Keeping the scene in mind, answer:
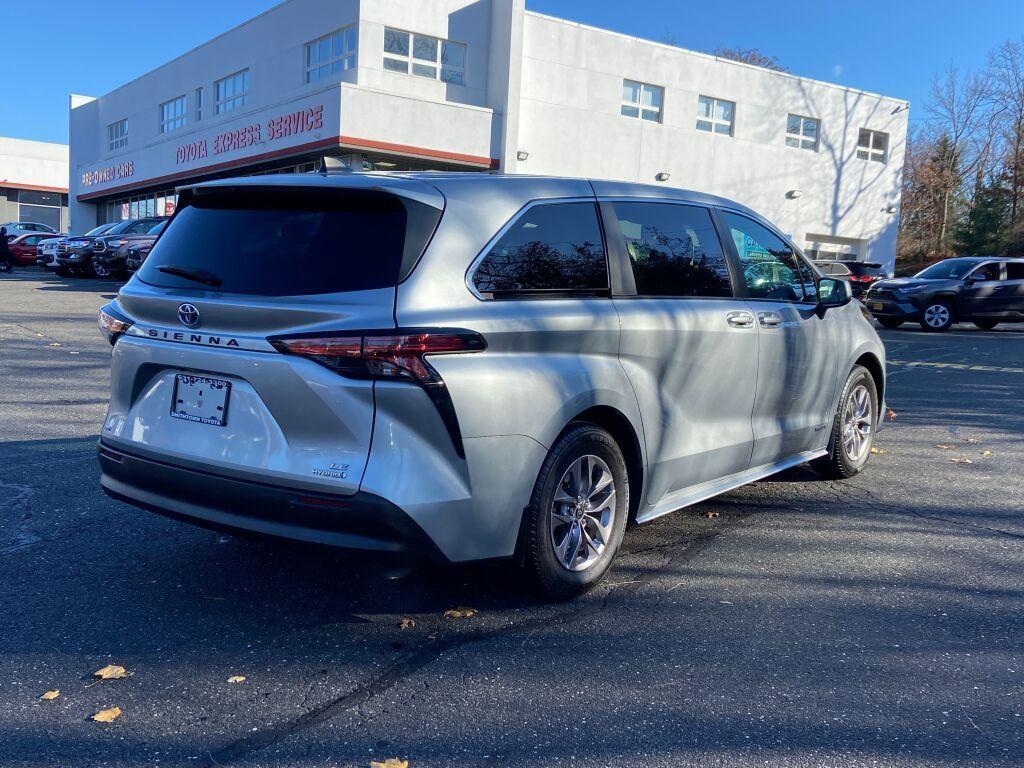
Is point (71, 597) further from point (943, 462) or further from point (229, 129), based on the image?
point (229, 129)

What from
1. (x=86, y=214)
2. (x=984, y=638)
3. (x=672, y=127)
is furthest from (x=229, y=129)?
(x=984, y=638)

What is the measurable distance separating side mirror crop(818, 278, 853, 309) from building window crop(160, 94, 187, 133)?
119 ft

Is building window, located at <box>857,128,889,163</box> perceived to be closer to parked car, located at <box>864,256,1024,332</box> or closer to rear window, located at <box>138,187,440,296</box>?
parked car, located at <box>864,256,1024,332</box>

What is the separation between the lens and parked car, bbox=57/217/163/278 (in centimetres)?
2567

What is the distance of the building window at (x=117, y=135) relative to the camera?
4391 cm

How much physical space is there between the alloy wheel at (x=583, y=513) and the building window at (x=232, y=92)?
31754 mm

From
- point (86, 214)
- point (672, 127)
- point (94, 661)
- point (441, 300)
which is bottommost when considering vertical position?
point (94, 661)

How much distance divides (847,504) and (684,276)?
211 centimetres

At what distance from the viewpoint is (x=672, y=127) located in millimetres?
32094

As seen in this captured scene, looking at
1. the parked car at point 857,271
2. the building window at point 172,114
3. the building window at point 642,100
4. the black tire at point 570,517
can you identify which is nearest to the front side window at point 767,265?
the black tire at point 570,517

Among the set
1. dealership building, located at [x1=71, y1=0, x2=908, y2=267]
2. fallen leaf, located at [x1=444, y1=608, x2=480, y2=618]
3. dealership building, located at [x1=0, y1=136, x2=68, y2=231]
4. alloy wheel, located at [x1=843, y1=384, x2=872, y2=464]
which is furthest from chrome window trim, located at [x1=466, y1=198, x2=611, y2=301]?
dealership building, located at [x1=0, y1=136, x2=68, y2=231]

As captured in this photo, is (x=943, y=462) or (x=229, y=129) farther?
(x=229, y=129)

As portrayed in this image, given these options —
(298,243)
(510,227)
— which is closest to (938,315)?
(510,227)

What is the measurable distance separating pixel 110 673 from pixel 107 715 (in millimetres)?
310
